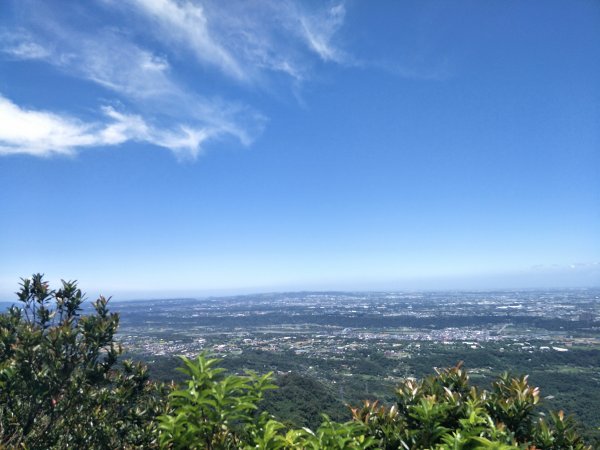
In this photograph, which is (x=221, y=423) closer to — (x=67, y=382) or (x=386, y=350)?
(x=67, y=382)

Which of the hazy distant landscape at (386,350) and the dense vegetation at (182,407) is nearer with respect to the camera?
the dense vegetation at (182,407)

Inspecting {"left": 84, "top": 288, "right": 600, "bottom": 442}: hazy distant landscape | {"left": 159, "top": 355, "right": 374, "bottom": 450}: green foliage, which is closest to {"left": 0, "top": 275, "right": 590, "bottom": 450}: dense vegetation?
{"left": 159, "top": 355, "right": 374, "bottom": 450}: green foliage

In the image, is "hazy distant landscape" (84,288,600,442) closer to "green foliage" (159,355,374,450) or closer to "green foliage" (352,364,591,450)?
"green foliage" (352,364,591,450)

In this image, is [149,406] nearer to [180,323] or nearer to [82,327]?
[82,327]

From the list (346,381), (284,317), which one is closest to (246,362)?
(346,381)

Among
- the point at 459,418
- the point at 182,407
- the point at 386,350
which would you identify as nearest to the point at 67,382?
the point at 182,407

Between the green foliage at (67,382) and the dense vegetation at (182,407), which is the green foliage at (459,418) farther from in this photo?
the green foliage at (67,382)

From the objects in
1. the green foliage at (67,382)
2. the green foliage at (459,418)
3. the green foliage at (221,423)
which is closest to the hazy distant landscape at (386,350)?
the green foliage at (67,382)
